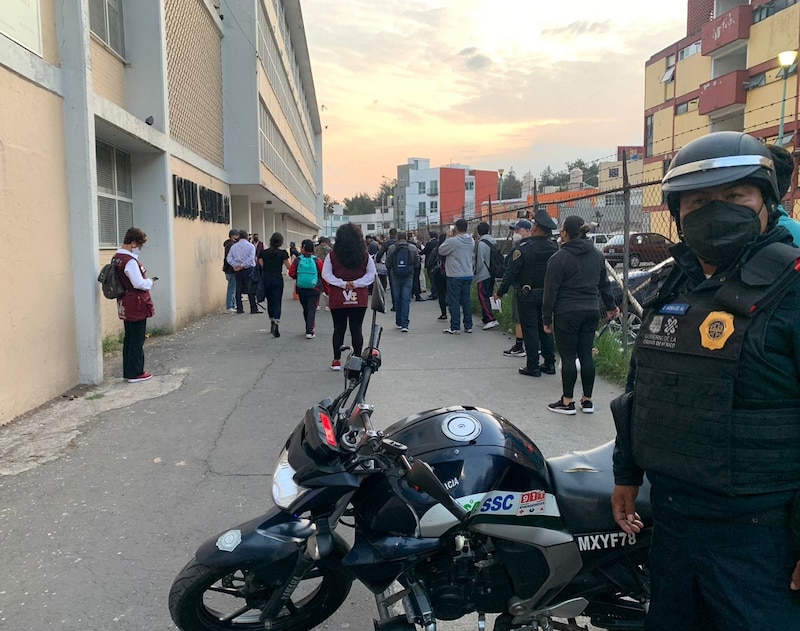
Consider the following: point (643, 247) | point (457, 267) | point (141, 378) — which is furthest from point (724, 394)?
point (643, 247)

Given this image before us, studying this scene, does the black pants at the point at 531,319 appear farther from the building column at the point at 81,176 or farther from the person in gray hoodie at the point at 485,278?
the building column at the point at 81,176

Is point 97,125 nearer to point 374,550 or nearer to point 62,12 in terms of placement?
point 62,12

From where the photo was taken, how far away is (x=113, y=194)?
9734 mm

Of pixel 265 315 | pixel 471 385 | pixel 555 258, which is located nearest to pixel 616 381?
pixel 471 385

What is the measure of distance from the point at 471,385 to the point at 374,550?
15.9ft

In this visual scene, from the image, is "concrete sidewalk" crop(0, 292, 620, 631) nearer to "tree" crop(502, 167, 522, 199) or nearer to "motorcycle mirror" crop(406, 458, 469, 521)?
"motorcycle mirror" crop(406, 458, 469, 521)

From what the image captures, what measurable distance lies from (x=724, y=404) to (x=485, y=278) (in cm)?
929

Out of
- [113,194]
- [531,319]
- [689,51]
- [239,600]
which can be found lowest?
[239,600]

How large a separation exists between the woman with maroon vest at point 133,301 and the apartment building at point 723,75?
65.6 ft

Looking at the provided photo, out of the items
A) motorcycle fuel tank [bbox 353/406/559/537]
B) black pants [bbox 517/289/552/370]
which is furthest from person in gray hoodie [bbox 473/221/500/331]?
motorcycle fuel tank [bbox 353/406/559/537]

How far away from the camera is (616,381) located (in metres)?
6.94

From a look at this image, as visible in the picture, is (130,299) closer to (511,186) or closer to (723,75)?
(723,75)

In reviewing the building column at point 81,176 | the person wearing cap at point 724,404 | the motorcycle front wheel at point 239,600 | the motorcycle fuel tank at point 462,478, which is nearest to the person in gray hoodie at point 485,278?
the building column at point 81,176

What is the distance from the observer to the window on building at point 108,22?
888 cm
